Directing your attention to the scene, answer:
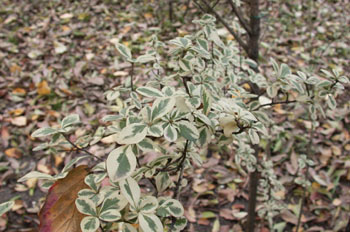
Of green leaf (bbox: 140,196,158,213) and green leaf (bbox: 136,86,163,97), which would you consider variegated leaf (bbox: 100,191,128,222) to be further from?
green leaf (bbox: 136,86,163,97)

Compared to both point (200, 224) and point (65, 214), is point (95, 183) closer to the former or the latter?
point (65, 214)

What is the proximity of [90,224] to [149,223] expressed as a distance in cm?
14

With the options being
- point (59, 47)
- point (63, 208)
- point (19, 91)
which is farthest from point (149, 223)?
point (59, 47)

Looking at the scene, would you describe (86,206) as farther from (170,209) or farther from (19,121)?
(19,121)

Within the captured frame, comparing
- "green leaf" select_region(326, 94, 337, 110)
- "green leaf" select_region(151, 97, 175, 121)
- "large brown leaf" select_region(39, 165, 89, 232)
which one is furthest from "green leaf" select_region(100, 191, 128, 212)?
"green leaf" select_region(326, 94, 337, 110)

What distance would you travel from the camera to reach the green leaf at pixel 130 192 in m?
0.71

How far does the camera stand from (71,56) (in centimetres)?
345

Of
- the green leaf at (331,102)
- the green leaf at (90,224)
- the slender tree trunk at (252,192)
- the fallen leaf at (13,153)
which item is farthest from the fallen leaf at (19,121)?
the green leaf at (331,102)

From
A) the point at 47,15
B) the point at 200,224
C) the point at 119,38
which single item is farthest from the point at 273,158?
the point at 47,15

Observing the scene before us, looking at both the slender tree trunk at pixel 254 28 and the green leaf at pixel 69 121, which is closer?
the green leaf at pixel 69 121

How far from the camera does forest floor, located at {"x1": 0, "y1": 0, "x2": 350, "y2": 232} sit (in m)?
2.17

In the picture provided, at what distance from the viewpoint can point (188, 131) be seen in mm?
731

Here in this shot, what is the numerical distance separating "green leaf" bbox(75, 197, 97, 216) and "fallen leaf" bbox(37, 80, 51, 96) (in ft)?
7.97

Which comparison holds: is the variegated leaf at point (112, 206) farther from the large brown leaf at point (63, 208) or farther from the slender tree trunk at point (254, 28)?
the slender tree trunk at point (254, 28)
